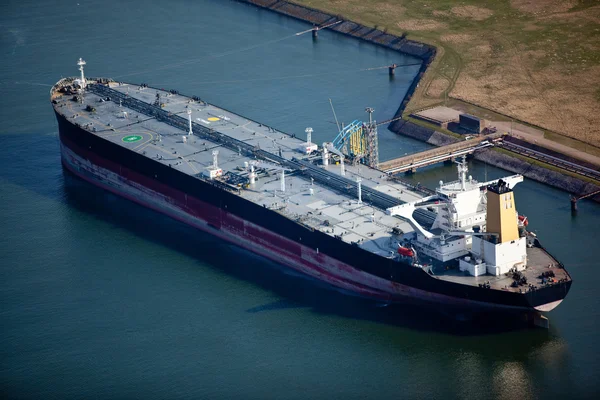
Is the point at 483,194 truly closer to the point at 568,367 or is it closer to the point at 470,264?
the point at 470,264

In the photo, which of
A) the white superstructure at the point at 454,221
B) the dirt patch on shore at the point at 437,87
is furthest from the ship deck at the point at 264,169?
the dirt patch on shore at the point at 437,87

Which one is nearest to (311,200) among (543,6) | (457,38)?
(457,38)

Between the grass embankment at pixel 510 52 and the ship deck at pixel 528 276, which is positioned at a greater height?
the grass embankment at pixel 510 52

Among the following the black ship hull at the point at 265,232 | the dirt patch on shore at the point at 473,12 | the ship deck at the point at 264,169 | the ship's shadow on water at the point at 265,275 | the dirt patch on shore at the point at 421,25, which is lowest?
the ship's shadow on water at the point at 265,275

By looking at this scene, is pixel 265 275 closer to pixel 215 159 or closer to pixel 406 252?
pixel 215 159

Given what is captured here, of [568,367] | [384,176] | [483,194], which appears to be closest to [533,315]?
[568,367]

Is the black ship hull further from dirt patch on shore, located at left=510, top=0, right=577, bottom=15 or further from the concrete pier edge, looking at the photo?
dirt patch on shore, located at left=510, top=0, right=577, bottom=15

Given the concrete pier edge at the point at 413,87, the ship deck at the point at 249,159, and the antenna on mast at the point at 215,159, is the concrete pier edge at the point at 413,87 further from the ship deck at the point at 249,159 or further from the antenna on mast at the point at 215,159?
the antenna on mast at the point at 215,159
